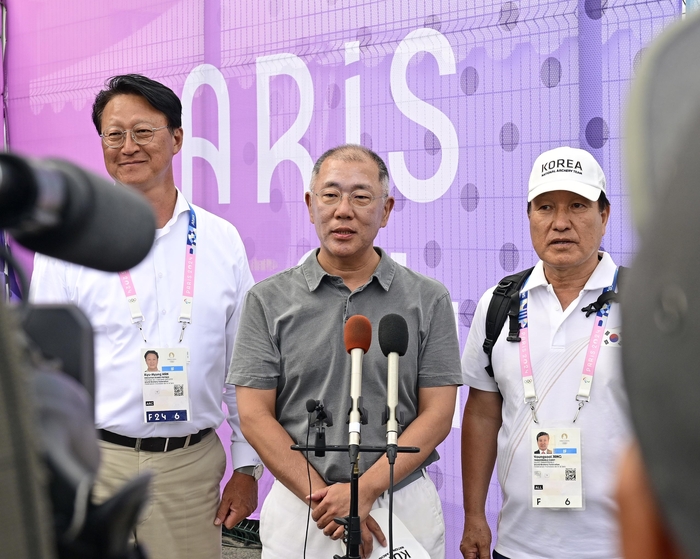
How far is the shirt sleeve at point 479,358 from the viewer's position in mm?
2754

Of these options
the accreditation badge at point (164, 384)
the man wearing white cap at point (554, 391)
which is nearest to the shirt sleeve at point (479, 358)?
the man wearing white cap at point (554, 391)

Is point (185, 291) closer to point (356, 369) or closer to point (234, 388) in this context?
point (234, 388)

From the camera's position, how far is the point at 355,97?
3.87 m

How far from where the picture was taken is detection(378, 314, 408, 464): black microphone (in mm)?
2070

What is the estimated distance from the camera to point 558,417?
251cm

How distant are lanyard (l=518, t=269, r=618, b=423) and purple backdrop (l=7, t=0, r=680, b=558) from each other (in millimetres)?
368

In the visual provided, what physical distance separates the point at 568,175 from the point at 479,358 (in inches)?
27.9

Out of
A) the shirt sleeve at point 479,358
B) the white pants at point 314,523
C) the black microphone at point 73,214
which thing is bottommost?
the white pants at point 314,523

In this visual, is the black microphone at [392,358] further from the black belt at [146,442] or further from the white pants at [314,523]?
the black belt at [146,442]

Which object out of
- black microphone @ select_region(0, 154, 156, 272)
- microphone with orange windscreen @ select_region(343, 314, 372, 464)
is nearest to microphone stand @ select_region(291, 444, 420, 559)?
microphone with orange windscreen @ select_region(343, 314, 372, 464)

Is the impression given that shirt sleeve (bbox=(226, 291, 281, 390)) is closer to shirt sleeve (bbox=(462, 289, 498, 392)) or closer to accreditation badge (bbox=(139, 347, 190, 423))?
accreditation badge (bbox=(139, 347, 190, 423))

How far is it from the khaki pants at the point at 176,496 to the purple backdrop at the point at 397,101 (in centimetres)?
115

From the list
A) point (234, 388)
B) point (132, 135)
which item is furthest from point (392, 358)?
point (132, 135)

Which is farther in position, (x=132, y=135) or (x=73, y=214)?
(x=132, y=135)
